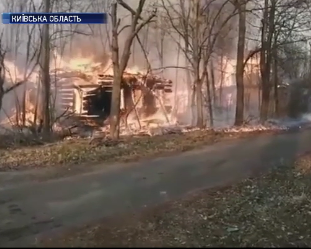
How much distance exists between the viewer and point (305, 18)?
18.0m

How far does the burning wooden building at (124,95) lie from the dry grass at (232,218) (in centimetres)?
794

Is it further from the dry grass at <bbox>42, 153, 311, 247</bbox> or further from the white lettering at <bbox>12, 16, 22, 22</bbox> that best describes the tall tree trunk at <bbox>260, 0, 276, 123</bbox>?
the dry grass at <bbox>42, 153, 311, 247</bbox>

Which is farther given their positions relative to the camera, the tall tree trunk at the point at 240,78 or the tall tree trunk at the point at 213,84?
the tall tree trunk at the point at 240,78

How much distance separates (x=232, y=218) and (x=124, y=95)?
10177mm

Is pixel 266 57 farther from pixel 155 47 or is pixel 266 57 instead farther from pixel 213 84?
pixel 155 47

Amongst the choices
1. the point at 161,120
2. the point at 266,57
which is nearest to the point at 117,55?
the point at 161,120

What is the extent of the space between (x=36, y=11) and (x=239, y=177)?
8555 mm

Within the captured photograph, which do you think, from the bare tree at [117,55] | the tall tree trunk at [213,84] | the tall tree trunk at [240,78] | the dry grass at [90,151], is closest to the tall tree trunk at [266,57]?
the tall tree trunk at [240,78]

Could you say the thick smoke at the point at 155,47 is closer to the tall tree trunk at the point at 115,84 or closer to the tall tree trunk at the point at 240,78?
the tall tree trunk at the point at 240,78

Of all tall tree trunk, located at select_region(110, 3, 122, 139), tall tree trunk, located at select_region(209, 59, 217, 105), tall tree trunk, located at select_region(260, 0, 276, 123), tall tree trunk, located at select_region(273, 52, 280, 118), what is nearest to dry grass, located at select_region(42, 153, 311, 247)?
tall tree trunk, located at select_region(110, 3, 122, 139)

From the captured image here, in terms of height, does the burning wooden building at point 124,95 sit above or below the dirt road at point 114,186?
above

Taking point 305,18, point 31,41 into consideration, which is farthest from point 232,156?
point 305,18

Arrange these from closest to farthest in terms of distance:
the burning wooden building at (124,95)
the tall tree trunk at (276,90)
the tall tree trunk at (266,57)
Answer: the burning wooden building at (124,95) → the tall tree trunk at (266,57) → the tall tree trunk at (276,90)

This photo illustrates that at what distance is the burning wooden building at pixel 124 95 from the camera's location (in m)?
15.6
